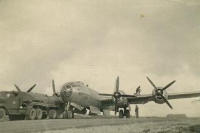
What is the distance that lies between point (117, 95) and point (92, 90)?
3214 mm

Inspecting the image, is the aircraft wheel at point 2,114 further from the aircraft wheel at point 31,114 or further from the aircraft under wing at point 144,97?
the aircraft under wing at point 144,97

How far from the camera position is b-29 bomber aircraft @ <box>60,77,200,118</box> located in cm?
3628

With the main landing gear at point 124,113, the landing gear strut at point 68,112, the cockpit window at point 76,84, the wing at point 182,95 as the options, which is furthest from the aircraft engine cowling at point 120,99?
the landing gear strut at point 68,112

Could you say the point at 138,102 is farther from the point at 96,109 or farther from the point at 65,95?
the point at 65,95

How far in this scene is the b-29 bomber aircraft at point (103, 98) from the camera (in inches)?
1428

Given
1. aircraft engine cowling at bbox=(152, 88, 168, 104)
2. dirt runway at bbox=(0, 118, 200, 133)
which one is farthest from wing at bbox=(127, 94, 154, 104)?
dirt runway at bbox=(0, 118, 200, 133)

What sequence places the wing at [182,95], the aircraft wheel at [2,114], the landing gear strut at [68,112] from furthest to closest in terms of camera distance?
the wing at [182,95] → the landing gear strut at [68,112] → the aircraft wheel at [2,114]

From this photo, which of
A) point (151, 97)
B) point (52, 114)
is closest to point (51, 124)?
point (52, 114)

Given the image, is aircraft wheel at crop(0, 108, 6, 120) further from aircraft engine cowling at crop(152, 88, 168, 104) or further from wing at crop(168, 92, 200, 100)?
wing at crop(168, 92, 200, 100)

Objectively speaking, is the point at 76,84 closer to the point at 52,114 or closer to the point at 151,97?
the point at 52,114

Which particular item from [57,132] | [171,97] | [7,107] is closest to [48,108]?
[7,107]

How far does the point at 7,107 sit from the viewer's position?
30688 mm

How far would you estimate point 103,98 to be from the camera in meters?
42.3

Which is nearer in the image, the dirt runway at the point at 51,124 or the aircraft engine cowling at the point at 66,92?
the dirt runway at the point at 51,124
